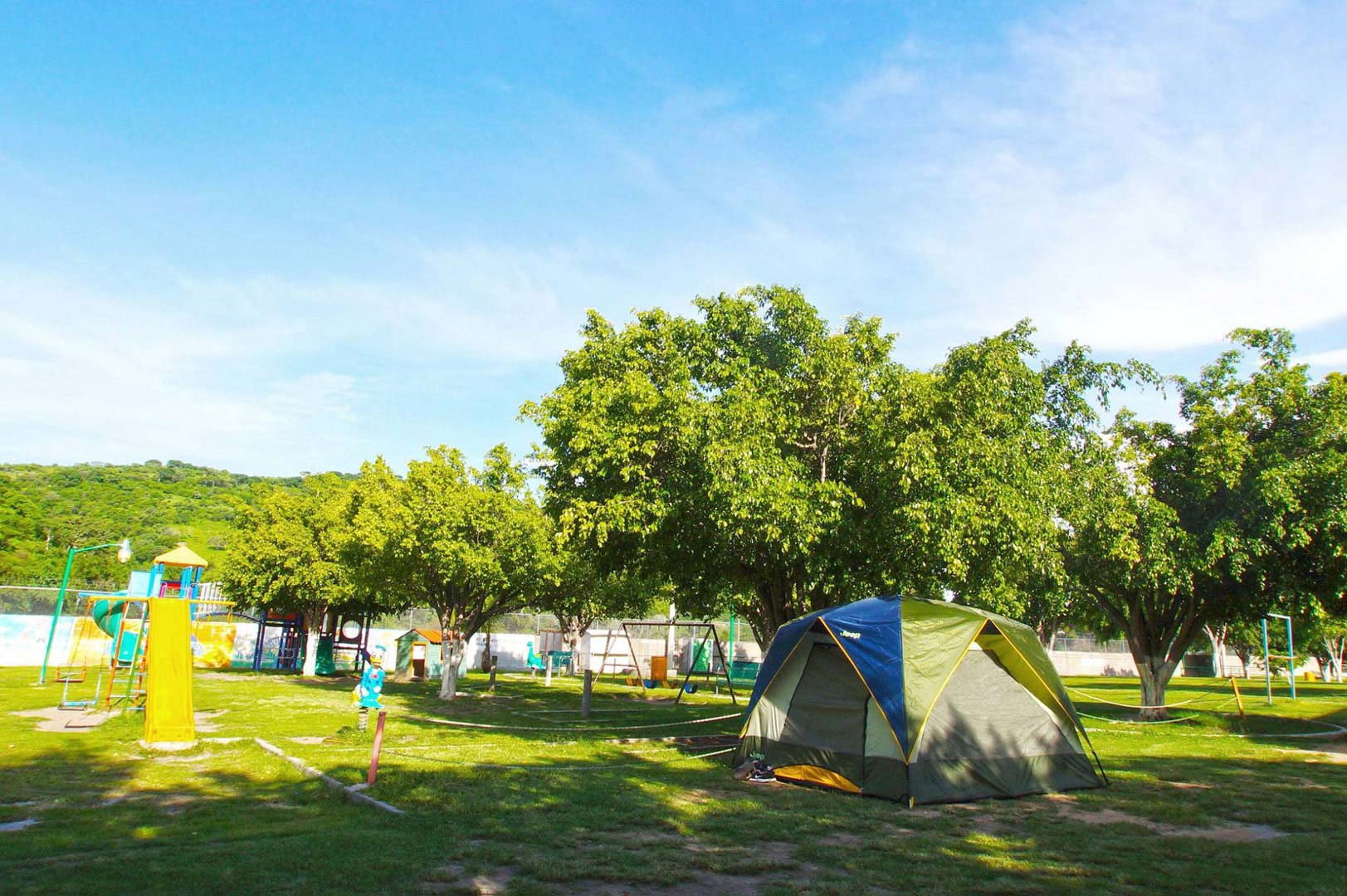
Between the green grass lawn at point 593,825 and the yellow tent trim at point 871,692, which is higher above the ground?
the yellow tent trim at point 871,692

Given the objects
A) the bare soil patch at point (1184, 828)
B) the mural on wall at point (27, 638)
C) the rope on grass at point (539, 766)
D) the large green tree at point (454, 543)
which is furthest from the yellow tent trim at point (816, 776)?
the mural on wall at point (27, 638)

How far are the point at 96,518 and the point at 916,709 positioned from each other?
317ft

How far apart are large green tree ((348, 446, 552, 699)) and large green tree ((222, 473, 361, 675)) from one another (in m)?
6.20

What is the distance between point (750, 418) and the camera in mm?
14484

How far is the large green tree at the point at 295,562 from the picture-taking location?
35.6m

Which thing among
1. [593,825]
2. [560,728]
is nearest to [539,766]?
[593,825]

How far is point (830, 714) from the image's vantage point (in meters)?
11.5

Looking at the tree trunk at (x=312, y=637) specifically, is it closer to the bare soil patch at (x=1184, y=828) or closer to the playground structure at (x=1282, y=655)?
the bare soil patch at (x=1184, y=828)

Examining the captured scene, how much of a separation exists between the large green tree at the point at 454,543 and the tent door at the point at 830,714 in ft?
50.1

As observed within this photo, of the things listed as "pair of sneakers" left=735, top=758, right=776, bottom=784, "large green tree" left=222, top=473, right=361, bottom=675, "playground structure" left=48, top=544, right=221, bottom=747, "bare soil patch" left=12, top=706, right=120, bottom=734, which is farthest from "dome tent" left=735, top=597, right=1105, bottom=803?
"large green tree" left=222, top=473, right=361, bottom=675

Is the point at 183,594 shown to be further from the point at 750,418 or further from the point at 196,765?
the point at 750,418

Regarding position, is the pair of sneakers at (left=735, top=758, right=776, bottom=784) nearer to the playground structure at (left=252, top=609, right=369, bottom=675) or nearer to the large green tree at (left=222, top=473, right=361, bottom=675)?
the large green tree at (left=222, top=473, right=361, bottom=675)

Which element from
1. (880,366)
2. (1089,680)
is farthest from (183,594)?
(1089,680)

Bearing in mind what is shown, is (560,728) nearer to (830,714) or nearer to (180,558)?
(830,714)
